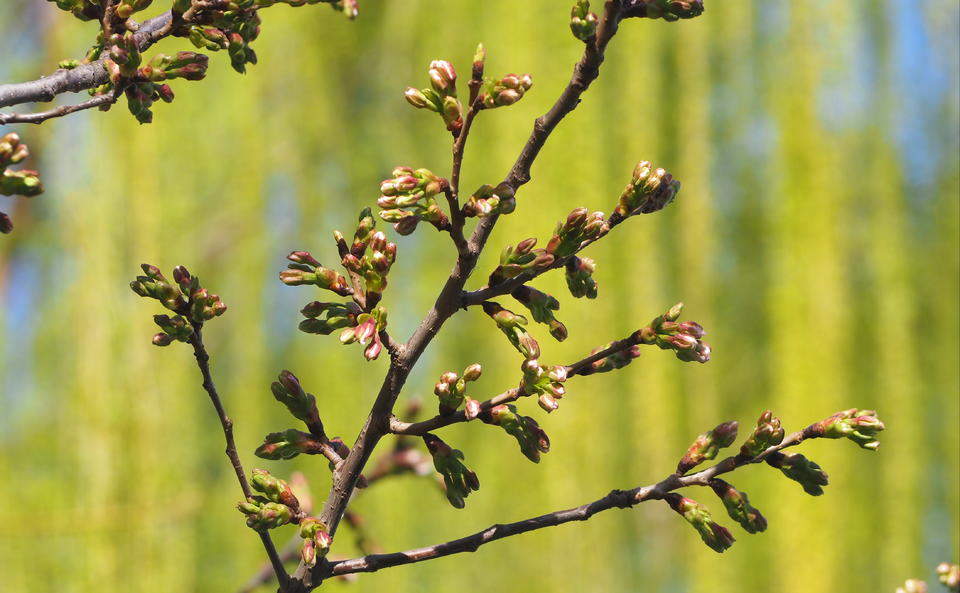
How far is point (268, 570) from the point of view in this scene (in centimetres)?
89

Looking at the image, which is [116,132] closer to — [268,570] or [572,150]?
[572,150]

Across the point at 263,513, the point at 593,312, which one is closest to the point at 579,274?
the point at 263,513

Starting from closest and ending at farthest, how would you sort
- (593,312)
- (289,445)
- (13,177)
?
(13,177) → (289,445) → (593,312)

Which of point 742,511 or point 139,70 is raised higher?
point 139,70

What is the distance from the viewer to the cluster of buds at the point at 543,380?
0.54m

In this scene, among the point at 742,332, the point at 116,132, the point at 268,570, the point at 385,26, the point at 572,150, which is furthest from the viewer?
the point at 385,26

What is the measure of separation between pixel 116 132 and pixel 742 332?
1370 mm

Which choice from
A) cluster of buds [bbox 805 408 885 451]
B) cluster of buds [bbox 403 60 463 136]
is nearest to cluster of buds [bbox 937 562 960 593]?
cluster of buds [bbox 805 408 885 451]

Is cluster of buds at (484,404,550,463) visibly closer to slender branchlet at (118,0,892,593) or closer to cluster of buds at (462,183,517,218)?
slender branchlet at (118,0,892,593)

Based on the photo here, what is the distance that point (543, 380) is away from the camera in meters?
0.55

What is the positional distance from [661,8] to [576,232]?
132mm

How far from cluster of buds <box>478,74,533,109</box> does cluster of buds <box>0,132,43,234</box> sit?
0.24 metres

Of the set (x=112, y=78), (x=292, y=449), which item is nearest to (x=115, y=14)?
(x=112, y=78)

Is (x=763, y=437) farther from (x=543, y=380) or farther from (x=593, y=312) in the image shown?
(x=593, y=312)
